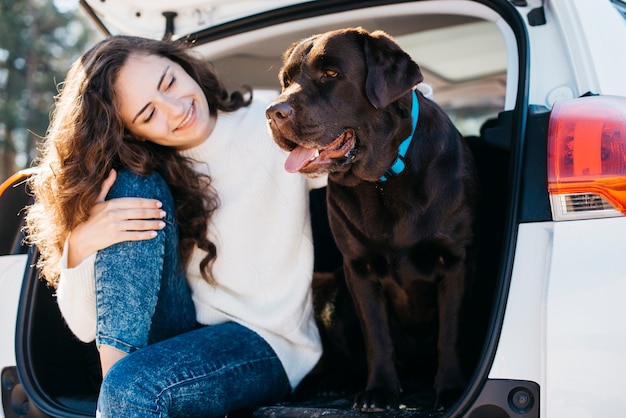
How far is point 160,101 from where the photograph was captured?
2234 millimetres

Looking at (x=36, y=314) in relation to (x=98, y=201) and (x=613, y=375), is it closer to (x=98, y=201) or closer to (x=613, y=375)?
(x=98, y=201)

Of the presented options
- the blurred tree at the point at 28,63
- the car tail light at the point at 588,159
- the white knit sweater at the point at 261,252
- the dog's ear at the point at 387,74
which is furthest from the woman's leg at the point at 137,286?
the blurred tree at the point at 28,63

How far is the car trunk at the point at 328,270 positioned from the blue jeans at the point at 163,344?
0.12 metres

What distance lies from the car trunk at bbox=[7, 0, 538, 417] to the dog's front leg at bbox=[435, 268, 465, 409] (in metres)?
0.06

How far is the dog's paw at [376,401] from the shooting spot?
74.6 inches

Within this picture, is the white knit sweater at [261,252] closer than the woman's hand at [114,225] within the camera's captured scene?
No

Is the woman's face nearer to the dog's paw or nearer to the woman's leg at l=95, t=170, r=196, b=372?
the woman's leg at l=95, t=170, r=196, b=372

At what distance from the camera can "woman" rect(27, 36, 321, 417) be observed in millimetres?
2006

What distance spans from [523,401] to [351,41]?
1.06m

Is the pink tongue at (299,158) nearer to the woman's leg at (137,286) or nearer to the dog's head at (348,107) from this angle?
the dog's head at (348,107)

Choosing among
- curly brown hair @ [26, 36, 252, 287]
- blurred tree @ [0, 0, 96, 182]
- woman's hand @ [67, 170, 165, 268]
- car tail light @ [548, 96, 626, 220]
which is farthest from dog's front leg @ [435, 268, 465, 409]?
blurred tree @ [0, 0, 96, 182]

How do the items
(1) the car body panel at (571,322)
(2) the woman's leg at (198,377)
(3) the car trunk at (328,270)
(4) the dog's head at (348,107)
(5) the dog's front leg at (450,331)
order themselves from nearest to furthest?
1. (1) the car body panel at (571,322)
2. (3) the car trunk at (328,270)
3. (2) the woman's leg at (198,377)
4. (4) the dog's head at (348,107)
5. (5) the dog's front leg at (450,331)

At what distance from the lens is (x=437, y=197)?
6.46 ft

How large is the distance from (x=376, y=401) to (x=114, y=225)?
34.7 inches
